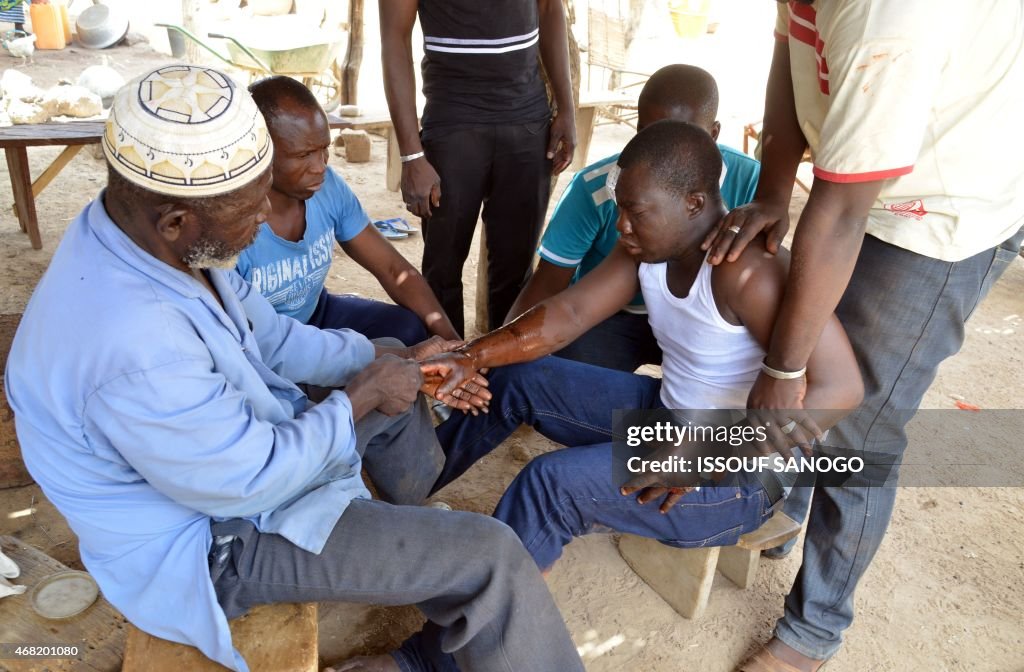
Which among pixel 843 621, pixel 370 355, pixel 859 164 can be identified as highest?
pixel 859 164

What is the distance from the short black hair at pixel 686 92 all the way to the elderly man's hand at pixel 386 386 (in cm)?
127

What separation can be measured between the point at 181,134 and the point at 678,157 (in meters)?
1.24

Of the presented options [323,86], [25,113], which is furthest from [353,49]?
[25,113]

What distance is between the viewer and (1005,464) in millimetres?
3402

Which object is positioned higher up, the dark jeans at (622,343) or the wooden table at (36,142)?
the dark jeans at (622,343)

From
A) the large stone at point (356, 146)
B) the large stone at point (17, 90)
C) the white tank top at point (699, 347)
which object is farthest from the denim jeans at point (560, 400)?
the large stone at point (356, 146)

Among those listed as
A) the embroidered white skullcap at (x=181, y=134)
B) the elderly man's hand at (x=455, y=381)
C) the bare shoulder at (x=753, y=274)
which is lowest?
the elderly man's hand at (x=455, y=381)

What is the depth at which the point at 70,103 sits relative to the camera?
16.1 feet

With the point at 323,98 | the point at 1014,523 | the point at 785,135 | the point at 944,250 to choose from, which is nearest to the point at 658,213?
the point at 785,135

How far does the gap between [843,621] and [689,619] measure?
457 mm

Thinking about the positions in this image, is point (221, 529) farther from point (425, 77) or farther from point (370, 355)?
point (425, 77)

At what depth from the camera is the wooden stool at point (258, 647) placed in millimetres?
1658

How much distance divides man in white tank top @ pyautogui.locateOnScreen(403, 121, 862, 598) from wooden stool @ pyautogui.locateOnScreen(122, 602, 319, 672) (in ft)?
2.19

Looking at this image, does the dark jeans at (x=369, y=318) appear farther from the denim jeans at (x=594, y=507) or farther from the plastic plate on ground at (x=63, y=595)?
the plastic plate on ground at (x=63, y=595)
